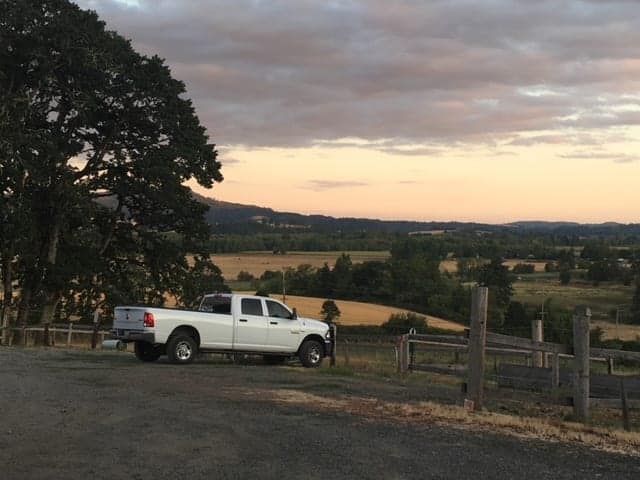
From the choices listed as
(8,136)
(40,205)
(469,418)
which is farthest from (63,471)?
(40,205)

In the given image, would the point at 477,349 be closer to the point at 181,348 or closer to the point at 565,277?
the point at 181,348

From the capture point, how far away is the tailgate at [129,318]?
59.1ft

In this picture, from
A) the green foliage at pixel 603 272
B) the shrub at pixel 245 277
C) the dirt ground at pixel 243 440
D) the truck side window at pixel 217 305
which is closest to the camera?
the dirt ground at pixel 243 440

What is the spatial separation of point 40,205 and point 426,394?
871 inches

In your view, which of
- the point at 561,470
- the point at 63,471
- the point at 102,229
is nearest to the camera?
the point at 63,471

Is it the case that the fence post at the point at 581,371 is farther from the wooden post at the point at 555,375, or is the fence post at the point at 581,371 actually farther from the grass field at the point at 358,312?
the grass field at the point at 358,312

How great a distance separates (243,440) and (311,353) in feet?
37.8

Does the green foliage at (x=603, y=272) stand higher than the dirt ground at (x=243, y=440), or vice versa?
the green foliage at (x=603, y=272)

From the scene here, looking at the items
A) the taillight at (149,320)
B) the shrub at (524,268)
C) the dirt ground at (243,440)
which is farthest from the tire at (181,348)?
the shrub at (524,268)

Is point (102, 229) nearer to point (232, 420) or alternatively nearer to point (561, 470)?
point (232, 420)

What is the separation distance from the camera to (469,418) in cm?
1045

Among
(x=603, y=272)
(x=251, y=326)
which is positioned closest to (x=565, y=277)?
(x=603, y=272)

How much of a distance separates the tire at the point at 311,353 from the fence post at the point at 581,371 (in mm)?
9977

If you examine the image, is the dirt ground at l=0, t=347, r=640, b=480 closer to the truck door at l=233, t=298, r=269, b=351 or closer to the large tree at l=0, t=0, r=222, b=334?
the truck door at l=233, t=298, r=269, b=351
